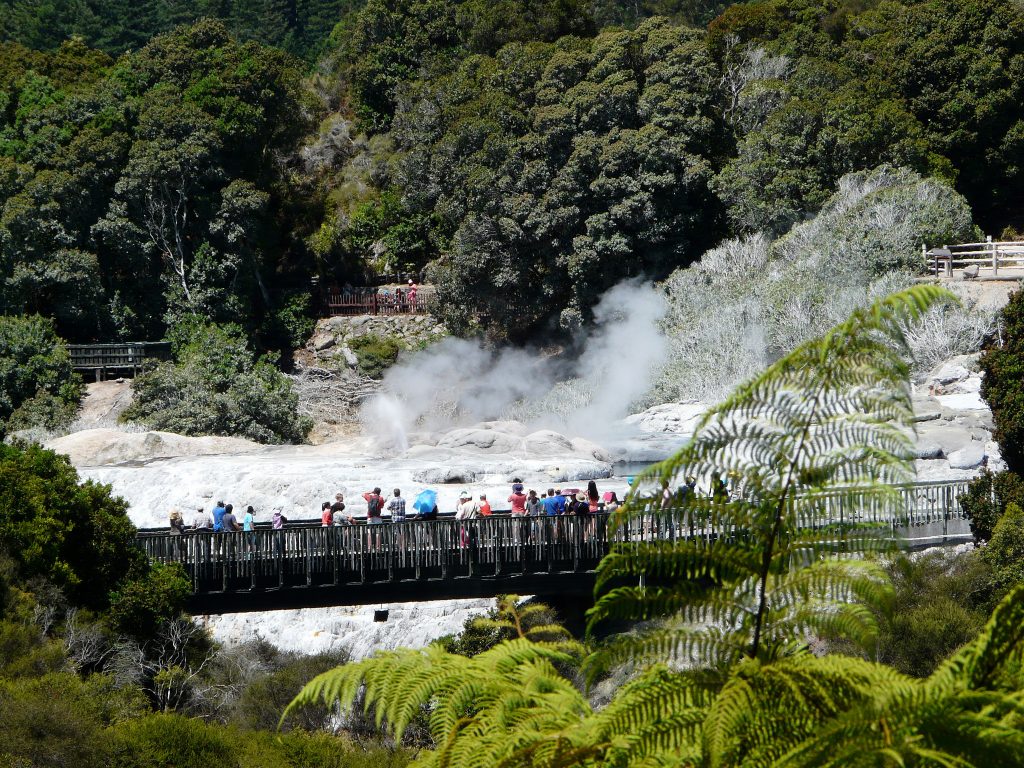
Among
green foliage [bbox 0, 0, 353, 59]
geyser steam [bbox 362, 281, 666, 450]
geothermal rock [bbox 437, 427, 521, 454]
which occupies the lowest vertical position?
geothermal rock [bbox 437, 427, 521, 454]

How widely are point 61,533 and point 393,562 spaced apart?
4.29 m

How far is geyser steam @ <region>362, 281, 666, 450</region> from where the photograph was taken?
36250 millimetres

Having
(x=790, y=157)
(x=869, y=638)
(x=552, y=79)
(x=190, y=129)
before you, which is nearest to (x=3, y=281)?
(x=190, y=129)

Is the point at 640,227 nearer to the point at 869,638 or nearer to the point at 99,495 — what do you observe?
the point at 99,495

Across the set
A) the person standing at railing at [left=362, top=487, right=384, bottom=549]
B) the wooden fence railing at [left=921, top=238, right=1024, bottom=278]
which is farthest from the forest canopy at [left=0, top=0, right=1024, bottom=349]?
the person standing at railing at [left=362, top=487, right=384, bottom=549]

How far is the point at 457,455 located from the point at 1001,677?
22.6 metres

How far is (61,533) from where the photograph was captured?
56.9 ft

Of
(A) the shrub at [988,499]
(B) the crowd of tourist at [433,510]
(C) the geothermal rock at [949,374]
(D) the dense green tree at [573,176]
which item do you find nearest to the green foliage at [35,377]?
(D) the dense green tree at [573,176]

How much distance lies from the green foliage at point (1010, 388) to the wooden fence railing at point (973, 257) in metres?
11.7

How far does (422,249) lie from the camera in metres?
45.9

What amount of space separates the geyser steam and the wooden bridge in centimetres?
1566

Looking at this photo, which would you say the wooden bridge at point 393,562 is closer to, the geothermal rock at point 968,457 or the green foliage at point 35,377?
the geothermal rock at point 968,457

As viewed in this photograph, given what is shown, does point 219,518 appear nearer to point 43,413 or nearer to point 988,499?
point 988,499

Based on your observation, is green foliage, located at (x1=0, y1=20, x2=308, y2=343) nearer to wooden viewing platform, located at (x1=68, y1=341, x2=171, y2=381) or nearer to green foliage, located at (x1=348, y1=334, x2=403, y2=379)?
wooden viewing platform, located at (x1=68, y1=341, x2=171, y2=381)
